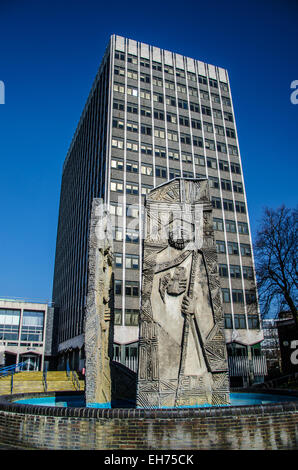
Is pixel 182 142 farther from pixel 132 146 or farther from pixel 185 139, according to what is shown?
pixel 132 146

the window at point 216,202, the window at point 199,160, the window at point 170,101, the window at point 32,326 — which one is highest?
the window at point 170,101

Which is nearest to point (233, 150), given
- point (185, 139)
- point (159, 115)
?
point (185, 139)

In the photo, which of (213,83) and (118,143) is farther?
(213,83)

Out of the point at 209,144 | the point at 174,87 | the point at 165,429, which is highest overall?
the point at 174,87

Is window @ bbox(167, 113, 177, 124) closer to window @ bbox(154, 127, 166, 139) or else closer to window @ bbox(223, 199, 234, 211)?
window @ bbox(154, 127, 166, 139)

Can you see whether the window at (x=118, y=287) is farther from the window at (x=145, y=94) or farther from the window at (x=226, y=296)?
the window at (x=145, y=94)

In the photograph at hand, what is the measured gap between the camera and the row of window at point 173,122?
45219mm

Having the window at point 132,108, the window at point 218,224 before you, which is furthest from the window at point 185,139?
the window at point 218,224

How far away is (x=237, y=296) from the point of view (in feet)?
143

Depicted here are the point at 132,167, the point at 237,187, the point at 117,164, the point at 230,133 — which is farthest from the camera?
the point at 230,133

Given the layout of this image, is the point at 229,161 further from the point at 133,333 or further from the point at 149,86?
the point at 133,333

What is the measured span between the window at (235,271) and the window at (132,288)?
520 inches

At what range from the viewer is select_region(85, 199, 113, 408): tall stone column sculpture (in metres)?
10.5

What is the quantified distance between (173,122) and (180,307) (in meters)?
43.4
